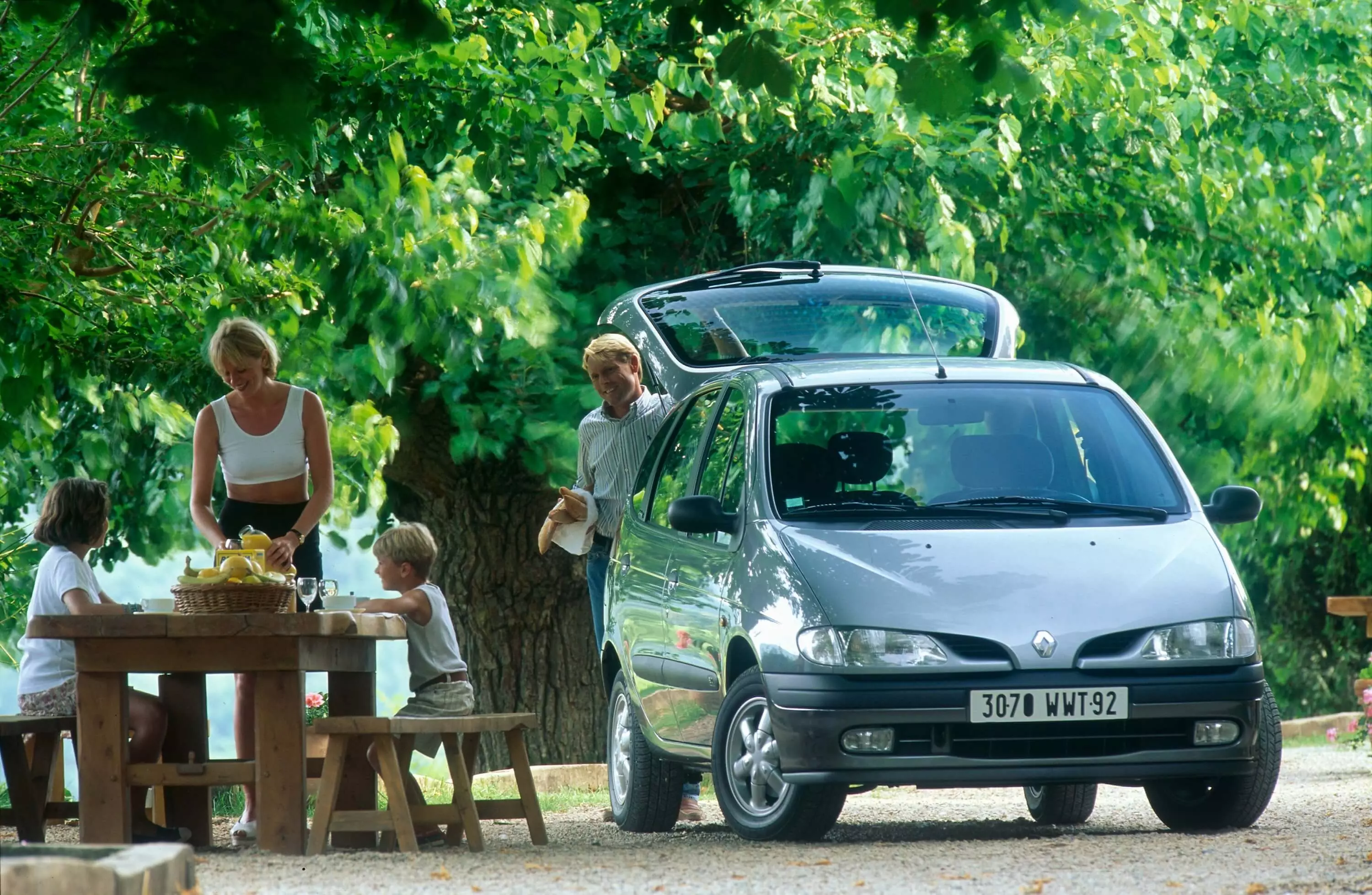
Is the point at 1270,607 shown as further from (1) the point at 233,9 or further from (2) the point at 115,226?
(1) the point at 233,9

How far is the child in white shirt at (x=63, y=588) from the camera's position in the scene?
7.68m

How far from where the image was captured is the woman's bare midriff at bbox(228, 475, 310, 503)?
319 inches

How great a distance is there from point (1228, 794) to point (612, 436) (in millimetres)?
3356

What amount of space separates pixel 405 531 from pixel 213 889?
8.07ft

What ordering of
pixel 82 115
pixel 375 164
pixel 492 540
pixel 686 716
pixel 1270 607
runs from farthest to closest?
pixel 1270 607 < pixel 492 540 < pixel 375 164 < pixel 82 115 < pixel 686 716

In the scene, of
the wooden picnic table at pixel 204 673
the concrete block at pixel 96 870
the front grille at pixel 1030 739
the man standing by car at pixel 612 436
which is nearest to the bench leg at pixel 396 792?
the wooden picnic table at pixel 204 673

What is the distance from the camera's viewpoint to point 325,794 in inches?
272

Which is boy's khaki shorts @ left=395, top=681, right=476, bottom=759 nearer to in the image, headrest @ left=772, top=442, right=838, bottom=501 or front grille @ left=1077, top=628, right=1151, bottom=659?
headrest @ left=772, top=442, right=838, bottom=501

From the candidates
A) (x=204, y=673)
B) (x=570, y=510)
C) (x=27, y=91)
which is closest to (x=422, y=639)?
(x=204, y=673)

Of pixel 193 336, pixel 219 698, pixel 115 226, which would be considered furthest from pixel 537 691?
pixel 219 698

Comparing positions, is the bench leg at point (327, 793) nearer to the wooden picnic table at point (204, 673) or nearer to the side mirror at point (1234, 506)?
the wooden picnic table at point (204, 673)

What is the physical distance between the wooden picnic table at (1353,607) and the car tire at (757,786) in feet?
18.9

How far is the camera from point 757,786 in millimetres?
6809

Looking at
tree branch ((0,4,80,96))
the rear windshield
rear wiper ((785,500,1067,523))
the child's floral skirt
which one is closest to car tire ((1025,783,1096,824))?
rear wiper ((785,500,1067,523))
